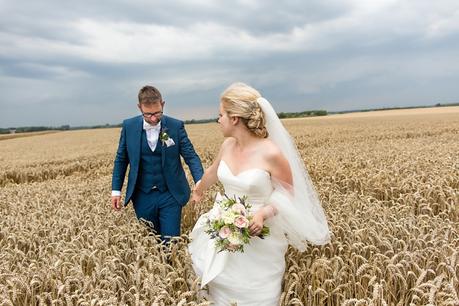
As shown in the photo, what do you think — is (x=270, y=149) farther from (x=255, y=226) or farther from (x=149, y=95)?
(x=149, y=95)

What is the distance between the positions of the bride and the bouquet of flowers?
0.28 ft

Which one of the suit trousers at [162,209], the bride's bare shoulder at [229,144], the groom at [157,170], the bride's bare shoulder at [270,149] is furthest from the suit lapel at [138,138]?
the bride's bare shoulder at [270,149]

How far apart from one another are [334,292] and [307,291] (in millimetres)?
292

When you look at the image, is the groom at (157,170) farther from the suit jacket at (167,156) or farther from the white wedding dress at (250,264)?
the white wedding dress at (250,264)

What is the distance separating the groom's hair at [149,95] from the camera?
472 cm

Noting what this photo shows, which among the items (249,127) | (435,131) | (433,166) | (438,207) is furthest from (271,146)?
(435,131)

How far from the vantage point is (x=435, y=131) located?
89.2 feet

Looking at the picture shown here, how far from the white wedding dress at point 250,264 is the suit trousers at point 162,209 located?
152cm

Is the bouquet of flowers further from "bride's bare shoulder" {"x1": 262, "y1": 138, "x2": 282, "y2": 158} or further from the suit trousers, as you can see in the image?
the suit trousers

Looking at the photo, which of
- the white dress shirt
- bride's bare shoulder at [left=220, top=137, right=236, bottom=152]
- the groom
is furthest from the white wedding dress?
the white dress shirt

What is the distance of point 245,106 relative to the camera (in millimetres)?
3604

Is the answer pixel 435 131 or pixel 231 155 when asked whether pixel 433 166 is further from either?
pixel 435 131

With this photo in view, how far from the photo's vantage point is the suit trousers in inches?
209

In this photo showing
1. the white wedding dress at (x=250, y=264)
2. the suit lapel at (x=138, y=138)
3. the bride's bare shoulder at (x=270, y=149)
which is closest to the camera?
the white wedding dress at (x=250, y=264)
